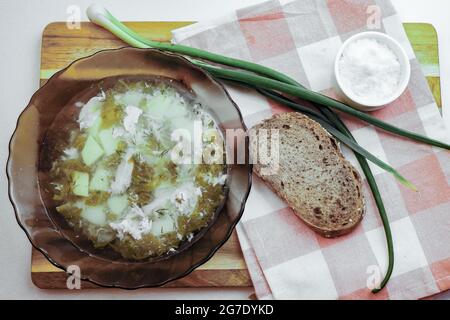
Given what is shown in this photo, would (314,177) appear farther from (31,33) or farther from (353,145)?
(31,33)

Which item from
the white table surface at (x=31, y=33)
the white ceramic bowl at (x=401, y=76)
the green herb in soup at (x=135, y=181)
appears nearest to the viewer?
the green herb in soup at (x=135, y=181)

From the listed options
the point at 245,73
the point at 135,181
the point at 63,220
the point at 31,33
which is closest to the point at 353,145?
the point at 245,73

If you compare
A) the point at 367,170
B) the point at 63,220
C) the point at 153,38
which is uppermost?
the point at 153,38

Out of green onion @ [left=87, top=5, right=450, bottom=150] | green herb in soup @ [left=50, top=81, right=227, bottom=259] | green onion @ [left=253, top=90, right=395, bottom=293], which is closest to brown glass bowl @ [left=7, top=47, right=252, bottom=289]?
green herb in soup @ [left=50, top=81, right=227, bottom=259]

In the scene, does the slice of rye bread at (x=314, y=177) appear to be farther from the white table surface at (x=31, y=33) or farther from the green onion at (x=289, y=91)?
the white table surface at (x=31, y=33)

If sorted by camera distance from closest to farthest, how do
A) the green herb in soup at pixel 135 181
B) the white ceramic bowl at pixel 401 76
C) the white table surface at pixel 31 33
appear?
the green herb in soup at pixel 135 181
the white ceramic bowl at pixel 401 76
the white table surface at pixel 31 33

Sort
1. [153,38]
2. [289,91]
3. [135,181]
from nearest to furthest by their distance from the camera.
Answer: [135,181] → [289,91] → [153,38]

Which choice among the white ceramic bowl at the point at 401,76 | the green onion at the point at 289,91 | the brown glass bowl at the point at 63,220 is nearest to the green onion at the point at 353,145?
the green onion at the point at 289,91
